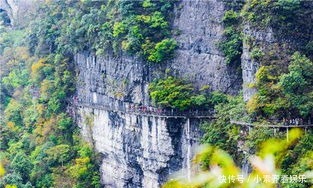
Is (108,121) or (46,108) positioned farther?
(46,108)

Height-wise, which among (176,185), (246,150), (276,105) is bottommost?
(176,185)

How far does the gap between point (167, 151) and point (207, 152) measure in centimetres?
228

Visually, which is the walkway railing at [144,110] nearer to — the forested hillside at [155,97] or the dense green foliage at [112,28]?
the forested hillside at [155,97]

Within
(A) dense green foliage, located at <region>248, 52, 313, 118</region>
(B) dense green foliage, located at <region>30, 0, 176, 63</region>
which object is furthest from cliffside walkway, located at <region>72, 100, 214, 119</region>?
(A) dense green foliage, located at <region>248, 52, 313, 118</region>

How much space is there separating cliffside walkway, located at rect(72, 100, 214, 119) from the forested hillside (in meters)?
0.05

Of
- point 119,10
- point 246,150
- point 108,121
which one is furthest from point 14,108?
point 246,150

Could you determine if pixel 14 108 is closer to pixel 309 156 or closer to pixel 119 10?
pixel 119 10

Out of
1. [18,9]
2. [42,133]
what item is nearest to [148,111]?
[42,133]

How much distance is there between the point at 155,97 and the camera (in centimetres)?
2480

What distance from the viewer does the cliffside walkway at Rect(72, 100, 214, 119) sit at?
24.2m

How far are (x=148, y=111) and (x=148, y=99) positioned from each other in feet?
1.46

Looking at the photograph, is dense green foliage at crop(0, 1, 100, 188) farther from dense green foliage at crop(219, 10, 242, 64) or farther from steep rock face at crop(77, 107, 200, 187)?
dense green foliage at crop(219, 10, 242, 64)

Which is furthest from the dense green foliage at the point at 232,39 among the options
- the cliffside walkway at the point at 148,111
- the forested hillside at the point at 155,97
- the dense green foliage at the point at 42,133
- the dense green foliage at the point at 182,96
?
the dense green foliage at the point at 42,133

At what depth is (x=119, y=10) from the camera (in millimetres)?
Result: 26766
